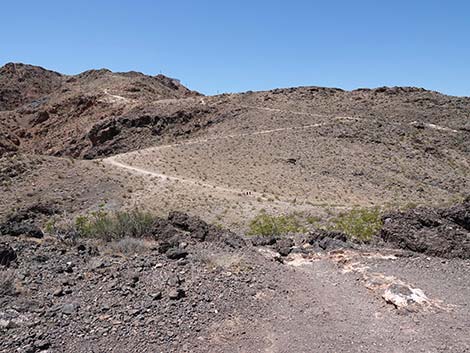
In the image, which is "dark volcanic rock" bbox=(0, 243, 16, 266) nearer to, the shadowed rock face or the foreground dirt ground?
the foreground dirt ground

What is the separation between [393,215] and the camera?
14.8 m

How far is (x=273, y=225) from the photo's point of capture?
18828 mm

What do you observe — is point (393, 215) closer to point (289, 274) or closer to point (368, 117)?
point (289, 274)

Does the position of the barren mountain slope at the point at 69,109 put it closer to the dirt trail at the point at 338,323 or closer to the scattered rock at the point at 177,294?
the scattered rock at the point at 177,294

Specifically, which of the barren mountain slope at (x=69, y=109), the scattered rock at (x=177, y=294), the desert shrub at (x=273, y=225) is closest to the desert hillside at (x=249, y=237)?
the scattered rock at (x=177, y=294)

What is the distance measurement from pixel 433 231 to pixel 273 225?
6951 mm

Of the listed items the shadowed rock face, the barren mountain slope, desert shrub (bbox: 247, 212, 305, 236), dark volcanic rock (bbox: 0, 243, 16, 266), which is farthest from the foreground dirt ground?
the barren mountain slope

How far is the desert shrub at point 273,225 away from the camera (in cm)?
1680

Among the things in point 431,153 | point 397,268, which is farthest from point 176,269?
point 431,153

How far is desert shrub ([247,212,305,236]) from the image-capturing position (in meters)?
16.8

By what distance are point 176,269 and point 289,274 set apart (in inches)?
93.6

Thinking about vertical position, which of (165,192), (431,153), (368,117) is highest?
(368,117)

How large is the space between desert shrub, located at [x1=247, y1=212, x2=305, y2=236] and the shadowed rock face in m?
3.66

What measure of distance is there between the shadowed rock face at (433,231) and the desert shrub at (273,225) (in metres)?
3.66
